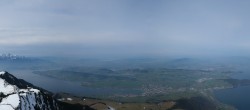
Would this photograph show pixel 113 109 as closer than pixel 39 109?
No

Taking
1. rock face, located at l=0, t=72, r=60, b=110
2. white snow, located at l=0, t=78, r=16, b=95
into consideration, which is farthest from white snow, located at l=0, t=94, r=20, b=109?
white snow, located at l=0, t=78, r=16, b=95

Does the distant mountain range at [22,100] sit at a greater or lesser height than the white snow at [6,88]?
lesser

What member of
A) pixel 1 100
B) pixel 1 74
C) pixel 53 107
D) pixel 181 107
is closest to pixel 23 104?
pixel 1 100

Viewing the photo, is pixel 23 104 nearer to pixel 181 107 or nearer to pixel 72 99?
pixel 72 99

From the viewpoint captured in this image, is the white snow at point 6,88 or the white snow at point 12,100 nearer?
the white snow at point 12,100

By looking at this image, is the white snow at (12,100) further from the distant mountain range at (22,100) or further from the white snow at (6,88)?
the white snow at (6,88)

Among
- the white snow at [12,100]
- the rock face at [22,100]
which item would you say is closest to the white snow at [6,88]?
the rock face at [22,100]

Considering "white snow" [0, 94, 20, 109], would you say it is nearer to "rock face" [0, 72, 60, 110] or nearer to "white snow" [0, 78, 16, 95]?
"rock face" [0, 72, 60, 110]

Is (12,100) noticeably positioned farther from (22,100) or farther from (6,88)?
(6,88)
